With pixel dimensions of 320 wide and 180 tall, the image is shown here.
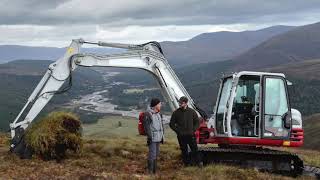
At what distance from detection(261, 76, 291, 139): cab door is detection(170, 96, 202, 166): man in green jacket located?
7.05 feet

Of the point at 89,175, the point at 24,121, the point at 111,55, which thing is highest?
the point at 111,55

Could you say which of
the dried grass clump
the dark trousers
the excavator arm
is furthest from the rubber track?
the dried grass clump

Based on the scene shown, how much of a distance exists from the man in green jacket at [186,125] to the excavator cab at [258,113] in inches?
46.3

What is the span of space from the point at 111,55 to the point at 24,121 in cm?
370

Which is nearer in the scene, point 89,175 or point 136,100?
point 89,175

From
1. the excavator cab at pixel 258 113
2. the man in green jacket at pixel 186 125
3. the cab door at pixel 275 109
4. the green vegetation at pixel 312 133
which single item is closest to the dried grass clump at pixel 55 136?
the man in green jacket at pixel 186 125

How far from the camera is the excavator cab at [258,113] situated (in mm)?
16812

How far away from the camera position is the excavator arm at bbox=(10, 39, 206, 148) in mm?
18500

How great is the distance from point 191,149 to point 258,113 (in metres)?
2.35

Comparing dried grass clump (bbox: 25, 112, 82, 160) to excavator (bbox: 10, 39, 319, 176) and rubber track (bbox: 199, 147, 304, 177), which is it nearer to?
excavator (bbox: 10, 39, 319, 176)

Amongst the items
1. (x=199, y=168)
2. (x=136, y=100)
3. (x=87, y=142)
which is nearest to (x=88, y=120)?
(x=136, y=100)

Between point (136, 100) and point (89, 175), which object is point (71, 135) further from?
point (136, 100)

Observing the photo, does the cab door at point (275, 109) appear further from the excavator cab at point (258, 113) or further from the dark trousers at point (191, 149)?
the dark trousers at point (191, 149)

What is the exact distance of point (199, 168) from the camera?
51.5 ft
